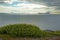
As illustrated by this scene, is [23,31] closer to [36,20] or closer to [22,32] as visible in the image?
[22,32]

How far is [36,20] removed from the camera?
3.36 metres

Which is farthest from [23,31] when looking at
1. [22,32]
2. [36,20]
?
[36,20]

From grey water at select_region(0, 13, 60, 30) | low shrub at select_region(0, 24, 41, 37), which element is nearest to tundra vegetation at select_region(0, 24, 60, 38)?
low shrub at select_region(0, 24, 41, 37)

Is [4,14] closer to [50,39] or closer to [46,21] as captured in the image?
[46,21]

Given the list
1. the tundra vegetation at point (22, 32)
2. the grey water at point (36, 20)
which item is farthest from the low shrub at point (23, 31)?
the grey water at point (36, 20)

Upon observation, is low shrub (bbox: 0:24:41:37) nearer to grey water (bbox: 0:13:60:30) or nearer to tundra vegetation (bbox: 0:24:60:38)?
tundra vegetation (bbox: 0:24:60:38)

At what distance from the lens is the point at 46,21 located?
338 cm

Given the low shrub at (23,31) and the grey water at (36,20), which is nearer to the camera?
the low shrub at (23,31)

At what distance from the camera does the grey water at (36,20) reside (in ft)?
10.9

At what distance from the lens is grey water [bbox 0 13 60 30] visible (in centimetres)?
333

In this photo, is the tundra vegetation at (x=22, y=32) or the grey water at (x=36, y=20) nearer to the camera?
the tundra vegetation at (x=22, y=32)

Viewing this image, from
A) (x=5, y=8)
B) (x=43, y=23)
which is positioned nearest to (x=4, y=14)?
(x=5, y=8)

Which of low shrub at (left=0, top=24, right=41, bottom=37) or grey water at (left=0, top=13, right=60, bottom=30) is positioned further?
grey water at (left=0, top=13, right=60, bottom=30)

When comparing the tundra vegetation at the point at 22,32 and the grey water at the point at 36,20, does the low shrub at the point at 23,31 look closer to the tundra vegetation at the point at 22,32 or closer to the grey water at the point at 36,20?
the tundra vegetation at the point at 22,32
